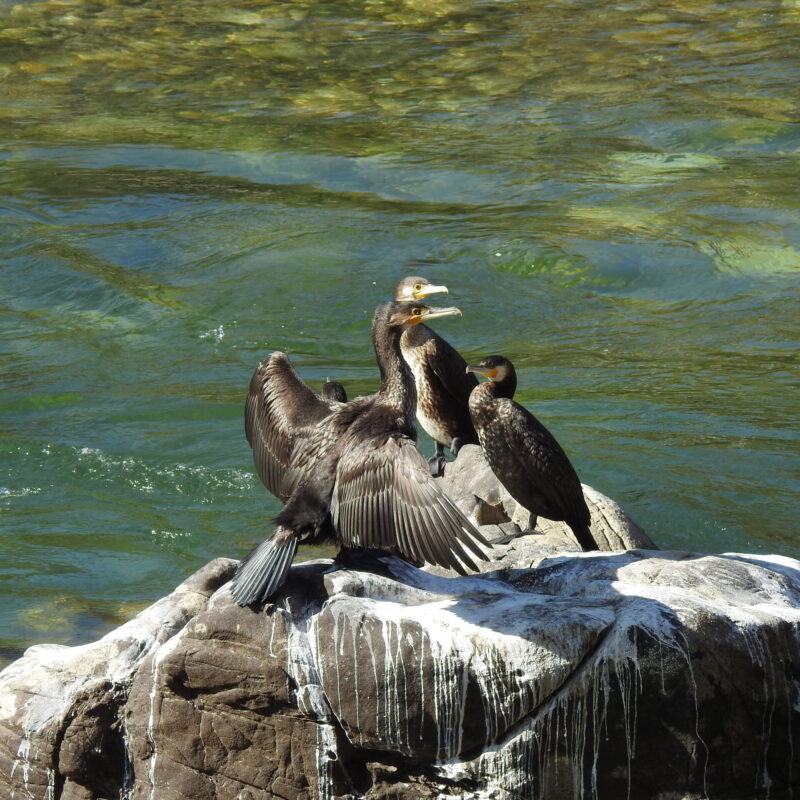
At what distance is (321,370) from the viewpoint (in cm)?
1056

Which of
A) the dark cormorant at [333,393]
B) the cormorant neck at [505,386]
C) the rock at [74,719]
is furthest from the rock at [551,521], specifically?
the rock at [74,719]

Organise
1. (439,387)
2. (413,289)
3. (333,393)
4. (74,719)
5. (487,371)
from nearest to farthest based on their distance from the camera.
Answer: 1. (74,719)
2. (487,371)
3. (413,289)
4. (333,393)
5. (439,387)

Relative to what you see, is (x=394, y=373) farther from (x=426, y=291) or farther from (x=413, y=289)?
(x=413, y=289)

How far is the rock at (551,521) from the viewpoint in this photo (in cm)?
654

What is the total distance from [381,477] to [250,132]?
35.7 feet

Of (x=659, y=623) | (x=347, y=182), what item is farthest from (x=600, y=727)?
(x=347, y=182)

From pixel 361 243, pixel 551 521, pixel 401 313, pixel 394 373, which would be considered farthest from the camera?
pixel 361 243

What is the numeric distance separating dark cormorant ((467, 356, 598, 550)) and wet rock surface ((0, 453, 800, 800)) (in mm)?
1243

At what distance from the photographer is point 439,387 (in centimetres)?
730

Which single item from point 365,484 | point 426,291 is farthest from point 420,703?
point 426,291

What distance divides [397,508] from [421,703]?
2.25 feet

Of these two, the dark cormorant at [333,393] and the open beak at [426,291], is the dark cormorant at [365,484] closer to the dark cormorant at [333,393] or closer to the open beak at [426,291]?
the open beak at [426,291]

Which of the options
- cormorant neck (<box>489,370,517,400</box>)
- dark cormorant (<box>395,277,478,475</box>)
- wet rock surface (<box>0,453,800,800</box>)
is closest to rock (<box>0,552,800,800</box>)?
wet rock surface (<box>0,453,800,800</box>)

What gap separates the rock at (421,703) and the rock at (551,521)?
1.70 meters
